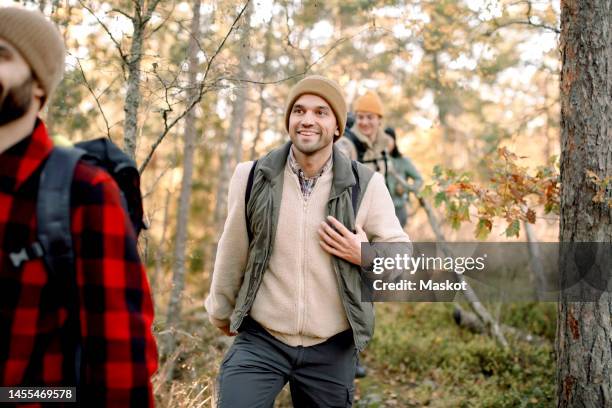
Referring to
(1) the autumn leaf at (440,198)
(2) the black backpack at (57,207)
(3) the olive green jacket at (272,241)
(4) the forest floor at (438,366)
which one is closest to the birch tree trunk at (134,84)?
(3) the olive green jacket at (272,241)

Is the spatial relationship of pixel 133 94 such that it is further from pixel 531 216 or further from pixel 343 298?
pixel 531 216

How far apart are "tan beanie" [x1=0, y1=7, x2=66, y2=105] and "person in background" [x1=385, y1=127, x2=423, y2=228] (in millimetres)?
5743

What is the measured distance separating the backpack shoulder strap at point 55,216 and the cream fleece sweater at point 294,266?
1.71m

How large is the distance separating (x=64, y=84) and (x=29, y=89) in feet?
22.2

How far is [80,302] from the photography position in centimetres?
179

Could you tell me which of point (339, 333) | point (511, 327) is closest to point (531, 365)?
point (511, 327)

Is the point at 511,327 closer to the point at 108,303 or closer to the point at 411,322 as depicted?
the point at 411,322

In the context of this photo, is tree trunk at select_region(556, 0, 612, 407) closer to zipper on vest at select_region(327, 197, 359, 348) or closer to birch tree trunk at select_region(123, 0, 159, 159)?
zipper on vest at select_region(327, 197, 359, 348)

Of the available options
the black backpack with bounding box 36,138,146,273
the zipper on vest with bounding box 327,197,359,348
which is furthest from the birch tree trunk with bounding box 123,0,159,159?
the black backpack with bounding box 36,138,146,273

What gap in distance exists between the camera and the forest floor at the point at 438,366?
6160 millimetres

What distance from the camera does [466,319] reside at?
898cm

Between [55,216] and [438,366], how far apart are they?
21.8ft

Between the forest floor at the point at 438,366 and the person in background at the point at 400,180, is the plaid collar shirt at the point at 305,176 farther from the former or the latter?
the person in background at the point at 400,180

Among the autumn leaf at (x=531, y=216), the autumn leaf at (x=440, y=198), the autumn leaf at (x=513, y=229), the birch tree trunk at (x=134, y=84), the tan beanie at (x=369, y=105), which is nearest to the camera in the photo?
the birch tree trunk at (x=134, y=84)
